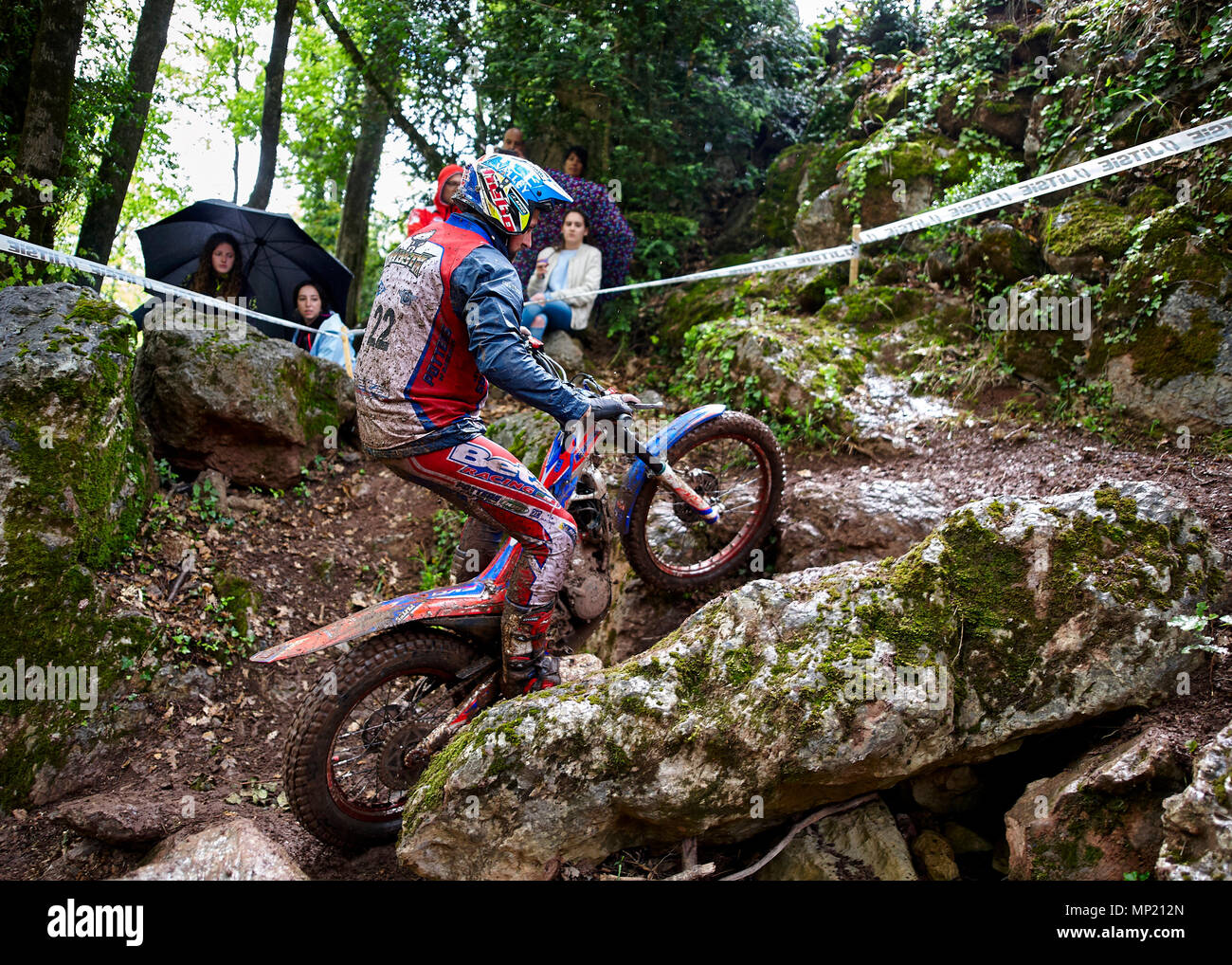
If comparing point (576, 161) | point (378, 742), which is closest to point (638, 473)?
point (378, 742)

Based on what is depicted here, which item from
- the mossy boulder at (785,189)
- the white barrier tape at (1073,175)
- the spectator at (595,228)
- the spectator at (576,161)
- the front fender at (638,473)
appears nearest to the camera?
the front fender at (638,473)

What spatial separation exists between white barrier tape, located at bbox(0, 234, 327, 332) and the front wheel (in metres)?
4.21

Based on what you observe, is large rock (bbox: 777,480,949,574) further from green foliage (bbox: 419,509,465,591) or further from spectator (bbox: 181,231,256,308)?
spectator (bbox: 181,231,256,308)

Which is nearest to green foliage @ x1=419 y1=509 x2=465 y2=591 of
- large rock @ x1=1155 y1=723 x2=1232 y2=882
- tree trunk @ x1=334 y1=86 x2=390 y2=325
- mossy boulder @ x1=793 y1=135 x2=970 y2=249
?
large rock @ x1=1155 y1=723 x2=1232 y2=882

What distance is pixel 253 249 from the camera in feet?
25.4

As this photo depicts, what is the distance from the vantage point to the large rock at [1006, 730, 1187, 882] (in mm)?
2805

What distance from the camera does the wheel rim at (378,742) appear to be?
356 cm

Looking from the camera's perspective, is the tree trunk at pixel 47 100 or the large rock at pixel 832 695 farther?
the tree trunk at pixel 47 100

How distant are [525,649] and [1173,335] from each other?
181 inches

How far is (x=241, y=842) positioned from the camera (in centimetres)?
344

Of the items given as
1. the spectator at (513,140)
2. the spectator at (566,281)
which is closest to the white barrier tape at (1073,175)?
the spectator at (566,281)

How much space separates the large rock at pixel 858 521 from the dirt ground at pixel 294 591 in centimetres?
28

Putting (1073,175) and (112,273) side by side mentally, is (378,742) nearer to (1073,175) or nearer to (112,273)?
(112,273)

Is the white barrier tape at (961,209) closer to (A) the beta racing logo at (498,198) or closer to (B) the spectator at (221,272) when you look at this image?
(B) the spectator at (221,272)
